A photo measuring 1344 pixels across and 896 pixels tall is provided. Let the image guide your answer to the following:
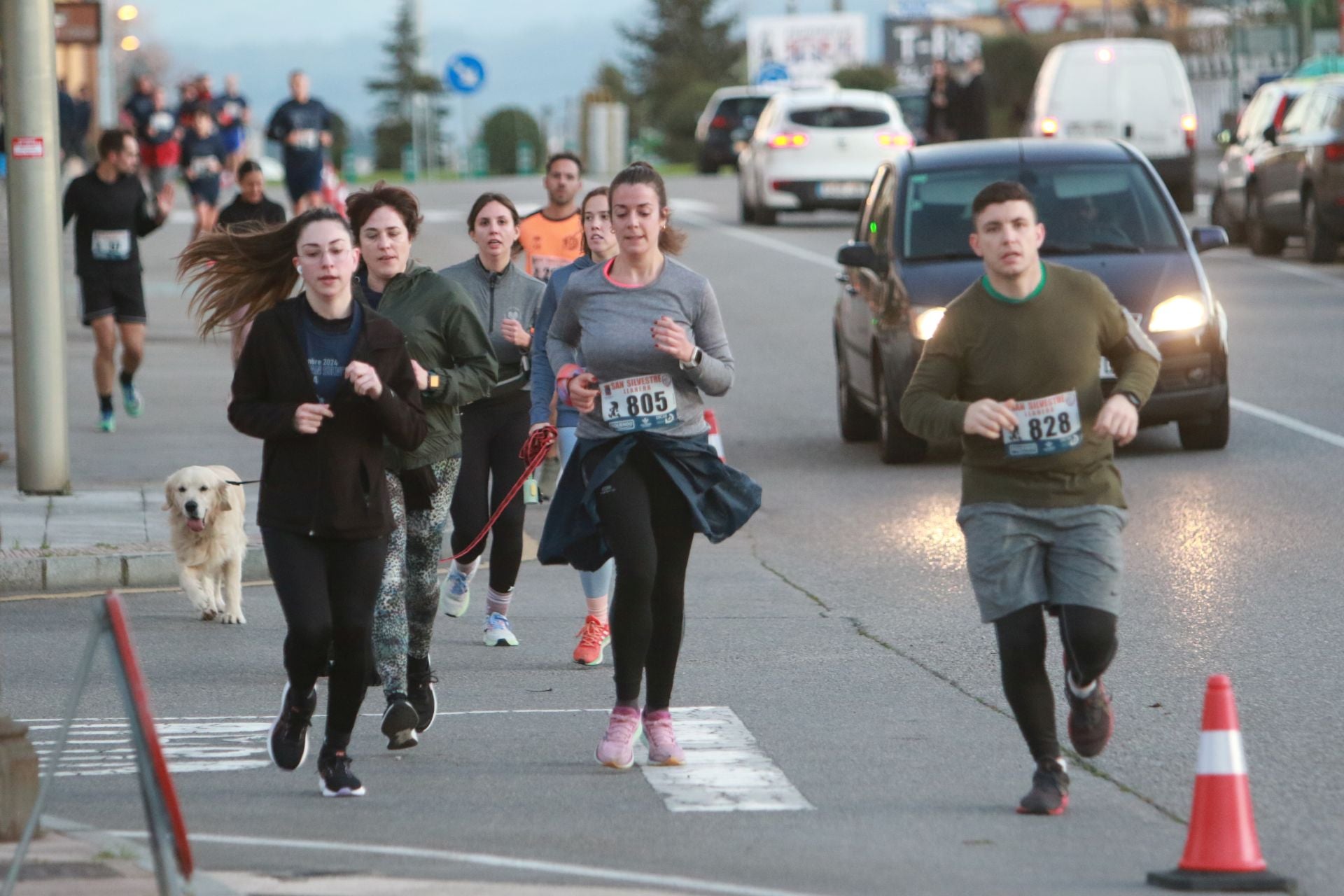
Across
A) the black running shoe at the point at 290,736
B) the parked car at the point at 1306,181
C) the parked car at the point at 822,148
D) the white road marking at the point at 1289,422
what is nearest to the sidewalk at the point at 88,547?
the black running shoe at the point at 290,736

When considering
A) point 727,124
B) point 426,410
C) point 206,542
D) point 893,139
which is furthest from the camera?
point 727,124

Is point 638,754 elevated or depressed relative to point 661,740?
depressed

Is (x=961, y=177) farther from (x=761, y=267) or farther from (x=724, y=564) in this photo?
(x=761, y=267)

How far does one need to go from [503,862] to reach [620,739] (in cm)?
123

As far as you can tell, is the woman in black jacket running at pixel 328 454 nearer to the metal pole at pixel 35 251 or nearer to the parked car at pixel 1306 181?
the metal pole at pixel 35 251

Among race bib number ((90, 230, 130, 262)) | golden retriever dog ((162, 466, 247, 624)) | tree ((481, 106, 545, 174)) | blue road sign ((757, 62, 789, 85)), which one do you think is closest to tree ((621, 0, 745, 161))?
tree ((481, 106, 545, 174))

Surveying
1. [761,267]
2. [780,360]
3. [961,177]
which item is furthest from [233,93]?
[961,177]

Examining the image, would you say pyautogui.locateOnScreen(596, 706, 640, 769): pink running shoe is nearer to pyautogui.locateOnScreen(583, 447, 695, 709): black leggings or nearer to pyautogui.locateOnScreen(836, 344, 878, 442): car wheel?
pyautogui.locateOnScreen(583, 447, 695, 709): black leggings

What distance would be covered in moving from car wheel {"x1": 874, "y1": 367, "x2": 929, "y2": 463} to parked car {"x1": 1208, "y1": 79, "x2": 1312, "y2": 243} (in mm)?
13924

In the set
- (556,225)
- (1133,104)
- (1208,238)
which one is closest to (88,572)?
(556,225)

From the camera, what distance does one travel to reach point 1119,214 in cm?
1476

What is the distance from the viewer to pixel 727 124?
48.8 metres

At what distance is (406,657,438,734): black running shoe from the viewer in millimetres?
7809

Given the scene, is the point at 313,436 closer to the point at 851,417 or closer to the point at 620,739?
the point at 620,739
